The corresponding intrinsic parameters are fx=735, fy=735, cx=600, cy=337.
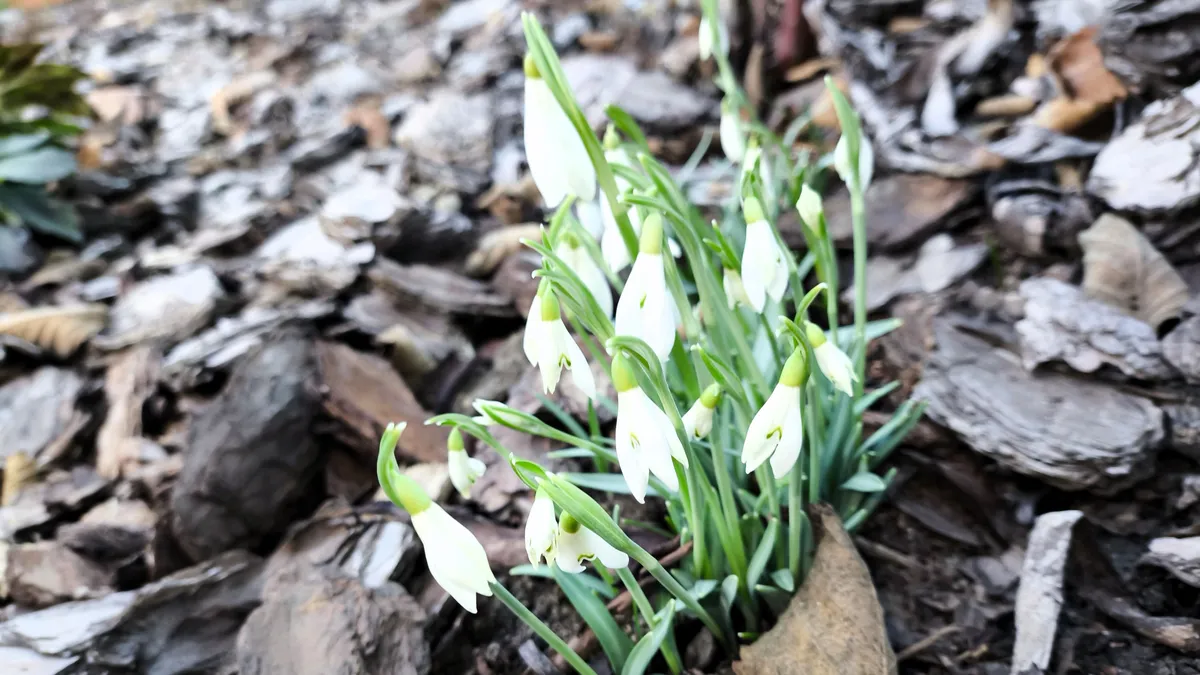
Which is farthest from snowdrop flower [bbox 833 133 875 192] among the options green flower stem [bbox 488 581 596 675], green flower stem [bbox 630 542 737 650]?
green flower stem [bbox 488 581 596 675]

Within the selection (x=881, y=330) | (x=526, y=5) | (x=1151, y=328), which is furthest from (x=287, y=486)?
(x=526, y=5)

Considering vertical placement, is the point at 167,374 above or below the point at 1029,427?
below

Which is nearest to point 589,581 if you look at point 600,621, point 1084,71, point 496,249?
point 600,621

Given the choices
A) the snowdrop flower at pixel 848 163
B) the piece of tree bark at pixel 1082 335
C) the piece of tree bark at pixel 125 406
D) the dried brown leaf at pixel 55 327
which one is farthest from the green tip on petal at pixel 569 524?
the dried brown leaf at pixel 55 327

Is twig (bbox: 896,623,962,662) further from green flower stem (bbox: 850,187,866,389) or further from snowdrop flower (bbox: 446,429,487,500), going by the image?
snowdrop flower (bbox: 446,429,487,500)

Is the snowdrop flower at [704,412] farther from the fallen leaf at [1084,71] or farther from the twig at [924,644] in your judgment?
the fallen leaf at [1084,71]

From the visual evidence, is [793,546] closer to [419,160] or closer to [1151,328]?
[1151,328]

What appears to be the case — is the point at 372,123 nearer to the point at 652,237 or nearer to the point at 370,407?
the point at 370,407
